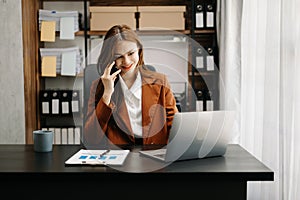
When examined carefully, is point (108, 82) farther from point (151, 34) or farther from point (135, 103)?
point (151, 34)

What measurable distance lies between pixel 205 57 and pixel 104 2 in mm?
1128

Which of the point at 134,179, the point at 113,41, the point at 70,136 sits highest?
the point at 113,41

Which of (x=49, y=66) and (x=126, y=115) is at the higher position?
(x=49, y=66)

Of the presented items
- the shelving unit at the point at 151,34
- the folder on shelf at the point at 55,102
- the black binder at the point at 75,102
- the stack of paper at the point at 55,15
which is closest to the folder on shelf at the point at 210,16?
the shelving unit at the point at 151,34

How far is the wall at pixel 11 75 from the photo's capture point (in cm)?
362

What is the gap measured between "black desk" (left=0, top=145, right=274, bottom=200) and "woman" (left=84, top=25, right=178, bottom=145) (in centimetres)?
53

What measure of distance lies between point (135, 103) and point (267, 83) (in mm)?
847

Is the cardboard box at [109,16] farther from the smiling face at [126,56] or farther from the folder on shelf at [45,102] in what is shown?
the smiling face at [126,56]

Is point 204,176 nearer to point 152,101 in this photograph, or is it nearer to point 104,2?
point 152,101

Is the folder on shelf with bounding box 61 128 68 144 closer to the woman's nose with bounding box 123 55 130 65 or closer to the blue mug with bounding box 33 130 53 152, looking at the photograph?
the woman's nose with bounding box 123 55 130 65

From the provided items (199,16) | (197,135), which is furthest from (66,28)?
(197,135)

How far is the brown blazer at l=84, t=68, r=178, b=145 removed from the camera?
2.14 m

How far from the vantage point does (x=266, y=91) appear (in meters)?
2.54

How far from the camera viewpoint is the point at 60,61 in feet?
12.8
